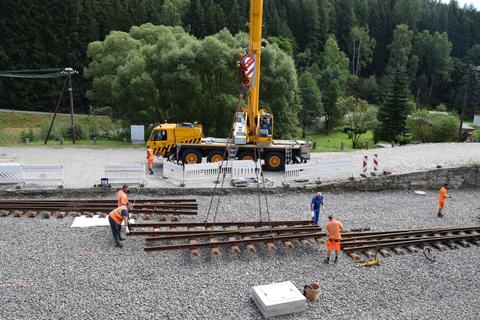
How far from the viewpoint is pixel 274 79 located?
2950cm

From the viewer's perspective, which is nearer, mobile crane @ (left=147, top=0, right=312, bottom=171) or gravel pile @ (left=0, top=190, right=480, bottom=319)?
gravel pile @ (left=0, top=190, right=480, bottom=319)

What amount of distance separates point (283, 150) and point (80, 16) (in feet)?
169

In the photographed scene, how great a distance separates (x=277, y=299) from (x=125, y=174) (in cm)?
1001

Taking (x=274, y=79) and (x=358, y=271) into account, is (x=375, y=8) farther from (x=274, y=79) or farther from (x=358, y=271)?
(x=358, y=271)

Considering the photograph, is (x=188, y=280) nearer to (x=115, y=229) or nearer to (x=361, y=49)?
(x=115, y=229)

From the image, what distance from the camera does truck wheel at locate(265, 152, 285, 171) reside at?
19328 millimetres

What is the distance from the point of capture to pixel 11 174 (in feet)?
52.1

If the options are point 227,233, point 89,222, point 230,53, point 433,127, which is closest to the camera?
point 227,233

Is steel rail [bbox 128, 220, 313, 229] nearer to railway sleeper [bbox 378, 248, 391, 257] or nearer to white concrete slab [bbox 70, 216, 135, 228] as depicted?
white concrete slab [bbox 70, 216, 135, 228]

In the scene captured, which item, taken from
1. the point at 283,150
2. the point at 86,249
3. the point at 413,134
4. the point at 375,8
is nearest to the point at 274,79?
the point at 283,150

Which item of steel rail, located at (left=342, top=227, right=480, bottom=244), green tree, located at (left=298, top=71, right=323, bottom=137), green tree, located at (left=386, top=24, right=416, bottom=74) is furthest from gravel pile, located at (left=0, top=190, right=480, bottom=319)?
green tree, located at (left=386, top=24, right=416, bottom=74)

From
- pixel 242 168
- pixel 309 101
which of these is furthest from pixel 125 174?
pixel 309 101

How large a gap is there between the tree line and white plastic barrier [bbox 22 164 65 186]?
1439cm

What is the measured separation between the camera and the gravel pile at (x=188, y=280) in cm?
812
